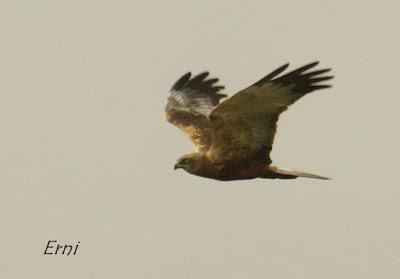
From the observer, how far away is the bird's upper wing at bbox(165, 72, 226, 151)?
16500 millimetres

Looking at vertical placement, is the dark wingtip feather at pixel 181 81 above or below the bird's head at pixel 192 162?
above

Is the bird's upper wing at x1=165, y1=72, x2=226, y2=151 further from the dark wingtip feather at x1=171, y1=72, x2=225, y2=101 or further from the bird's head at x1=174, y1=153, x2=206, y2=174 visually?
the bird's head at x1=174, y1=153, x2=206, y2=174

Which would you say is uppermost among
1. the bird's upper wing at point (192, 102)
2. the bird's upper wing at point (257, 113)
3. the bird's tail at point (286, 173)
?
A: the bird's upper wing at point (192, 102)

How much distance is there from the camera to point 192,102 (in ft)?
57.5

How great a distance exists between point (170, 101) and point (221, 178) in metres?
3.79

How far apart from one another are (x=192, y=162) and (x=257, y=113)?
4.96 feet

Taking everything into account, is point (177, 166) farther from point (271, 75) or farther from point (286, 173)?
point (271, 75)

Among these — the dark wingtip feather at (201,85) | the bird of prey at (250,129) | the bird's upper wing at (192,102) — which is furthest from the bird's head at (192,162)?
the dark wingtip feather at (201,85)

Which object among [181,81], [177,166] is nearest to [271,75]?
[177,166]

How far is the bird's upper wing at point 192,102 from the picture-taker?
16.5 meters

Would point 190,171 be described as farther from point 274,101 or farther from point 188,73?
point 188,73

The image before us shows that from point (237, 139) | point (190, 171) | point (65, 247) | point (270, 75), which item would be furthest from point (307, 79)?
point (65, 247)

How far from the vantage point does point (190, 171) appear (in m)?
14.4

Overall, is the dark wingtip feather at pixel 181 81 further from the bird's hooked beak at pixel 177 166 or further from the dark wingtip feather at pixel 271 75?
the dark wingtip feather at pixel 271 75
